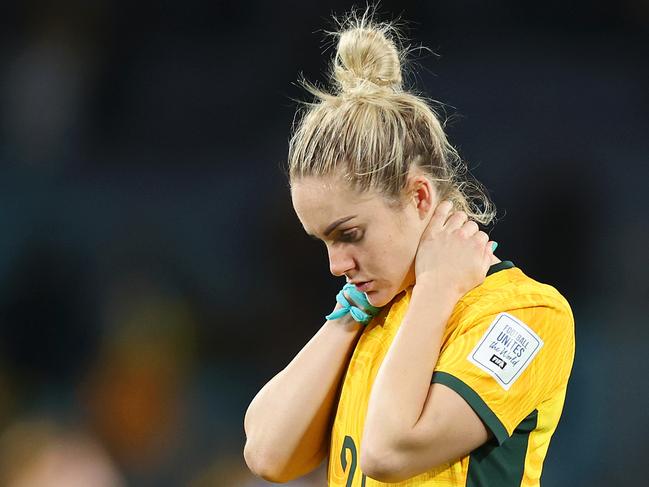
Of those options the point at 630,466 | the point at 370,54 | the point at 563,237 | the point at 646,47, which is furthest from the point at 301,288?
the point at 370,54

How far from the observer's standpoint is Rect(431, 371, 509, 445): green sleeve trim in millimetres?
1617

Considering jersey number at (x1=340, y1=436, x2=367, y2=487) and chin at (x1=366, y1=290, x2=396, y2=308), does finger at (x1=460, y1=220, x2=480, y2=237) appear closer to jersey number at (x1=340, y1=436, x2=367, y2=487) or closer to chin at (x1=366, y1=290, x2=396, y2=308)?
chin at (x1=366, y1=290, x2=396, y2=308)

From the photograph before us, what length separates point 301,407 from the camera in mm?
1879

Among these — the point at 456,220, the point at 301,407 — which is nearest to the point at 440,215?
the point at 456,220

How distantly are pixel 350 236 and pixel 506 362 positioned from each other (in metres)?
0.38

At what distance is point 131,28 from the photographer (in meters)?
5.35

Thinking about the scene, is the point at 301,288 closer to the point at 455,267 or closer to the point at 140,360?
the point at 140,360

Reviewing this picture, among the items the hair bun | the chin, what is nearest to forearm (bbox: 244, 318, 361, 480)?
the chin

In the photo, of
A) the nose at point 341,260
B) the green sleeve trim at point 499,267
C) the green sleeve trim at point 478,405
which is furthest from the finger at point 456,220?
the green sleeve trim at point 478,405

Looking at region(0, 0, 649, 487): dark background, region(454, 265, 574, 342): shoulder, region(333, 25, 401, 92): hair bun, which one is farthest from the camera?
region(0, 0, 649, 487): dark background

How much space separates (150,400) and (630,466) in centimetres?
241

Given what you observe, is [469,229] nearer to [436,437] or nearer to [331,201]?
[331,201]

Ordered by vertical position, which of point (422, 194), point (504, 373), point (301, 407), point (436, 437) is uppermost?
point (422, 194)

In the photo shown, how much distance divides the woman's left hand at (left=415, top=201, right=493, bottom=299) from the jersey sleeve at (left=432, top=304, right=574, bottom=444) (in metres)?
0.08
